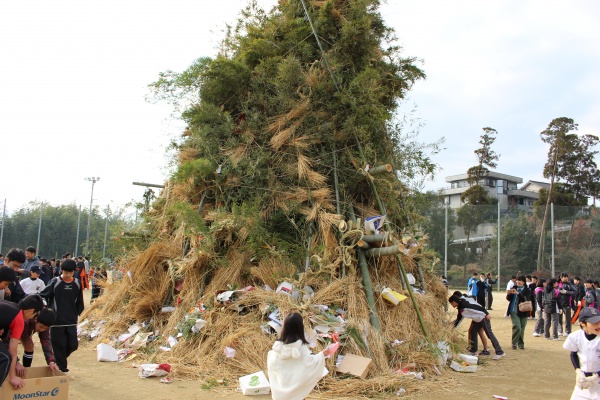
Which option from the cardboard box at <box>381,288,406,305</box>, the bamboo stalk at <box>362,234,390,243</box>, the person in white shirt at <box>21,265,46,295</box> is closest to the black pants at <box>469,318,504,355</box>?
the cardboard box at <box>381,288,406,305</box>

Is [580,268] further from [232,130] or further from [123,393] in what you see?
[123,393]

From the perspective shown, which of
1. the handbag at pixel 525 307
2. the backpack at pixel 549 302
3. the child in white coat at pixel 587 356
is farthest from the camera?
the backpack at pixel 549 302

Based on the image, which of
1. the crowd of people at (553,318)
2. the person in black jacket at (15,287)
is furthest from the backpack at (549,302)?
the person in black jacket at (15,287)

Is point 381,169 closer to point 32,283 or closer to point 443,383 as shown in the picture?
point 443,383

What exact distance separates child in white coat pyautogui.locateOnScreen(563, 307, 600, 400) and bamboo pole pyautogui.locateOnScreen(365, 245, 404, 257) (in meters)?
3.01

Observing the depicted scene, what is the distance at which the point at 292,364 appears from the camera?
4031 mm

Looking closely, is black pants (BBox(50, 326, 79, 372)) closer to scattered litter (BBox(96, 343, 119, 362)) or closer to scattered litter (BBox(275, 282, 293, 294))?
scattered litter (BBox(96, 343, 119, 362))

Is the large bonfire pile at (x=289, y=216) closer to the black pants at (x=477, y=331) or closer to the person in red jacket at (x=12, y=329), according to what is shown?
the black pants at (x=477, y=331)

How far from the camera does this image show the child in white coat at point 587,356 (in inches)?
166

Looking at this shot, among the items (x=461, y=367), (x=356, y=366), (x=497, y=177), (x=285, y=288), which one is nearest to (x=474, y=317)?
(x=461, y=367)

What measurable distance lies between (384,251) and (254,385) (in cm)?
290

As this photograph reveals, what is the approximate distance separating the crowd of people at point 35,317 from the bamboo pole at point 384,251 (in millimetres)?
4425

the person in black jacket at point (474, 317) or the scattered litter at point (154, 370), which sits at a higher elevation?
A: the person in black jacket at point (474, 317)

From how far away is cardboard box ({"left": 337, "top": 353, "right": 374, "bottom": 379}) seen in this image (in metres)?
6.34
